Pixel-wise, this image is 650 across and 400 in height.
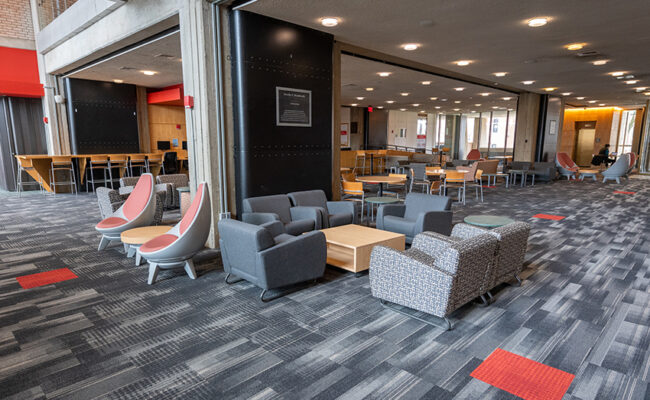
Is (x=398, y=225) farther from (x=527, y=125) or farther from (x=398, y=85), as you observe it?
(x=527, y=125)

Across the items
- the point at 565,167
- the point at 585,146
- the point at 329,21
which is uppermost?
the point at 329,21

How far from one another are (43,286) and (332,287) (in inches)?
113

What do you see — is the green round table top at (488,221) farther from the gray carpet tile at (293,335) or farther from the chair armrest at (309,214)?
the chair armrest at (309,214)

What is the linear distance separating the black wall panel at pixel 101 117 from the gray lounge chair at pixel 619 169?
52.1 feet

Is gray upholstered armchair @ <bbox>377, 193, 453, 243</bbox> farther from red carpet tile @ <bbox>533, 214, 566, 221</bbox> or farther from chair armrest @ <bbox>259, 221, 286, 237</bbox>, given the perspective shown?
red carpet tile @ <bbox>533, 214, 566, 221</bbox>

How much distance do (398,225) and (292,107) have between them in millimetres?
2227

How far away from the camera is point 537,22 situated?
528 cm

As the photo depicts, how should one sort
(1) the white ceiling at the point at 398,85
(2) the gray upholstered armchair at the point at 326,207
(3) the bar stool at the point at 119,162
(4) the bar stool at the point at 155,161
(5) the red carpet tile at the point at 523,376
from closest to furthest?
(5) the red carpet tile at the point at 523,376 → (2) the gray upholstered armchair at the point at 326,207 → (1) the white ceiling at the point at 398,85 → (3) the bar stool at the point at 119,162 → (4) the bar stool at the point at 155,161

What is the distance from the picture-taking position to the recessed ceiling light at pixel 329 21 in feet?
16.7

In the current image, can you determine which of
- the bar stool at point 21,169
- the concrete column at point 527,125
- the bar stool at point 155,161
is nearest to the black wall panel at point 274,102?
the bar stool at point 155,161

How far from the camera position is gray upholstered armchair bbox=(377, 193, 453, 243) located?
468cm

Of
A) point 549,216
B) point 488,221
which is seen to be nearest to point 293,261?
point 488,221

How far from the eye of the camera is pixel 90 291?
12.0ft

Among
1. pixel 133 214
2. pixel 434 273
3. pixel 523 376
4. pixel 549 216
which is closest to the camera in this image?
pixel 523 376
